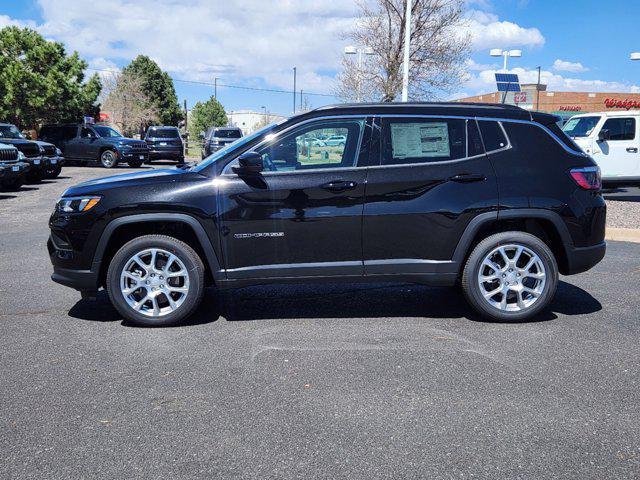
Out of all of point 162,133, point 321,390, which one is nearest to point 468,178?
point 321,390

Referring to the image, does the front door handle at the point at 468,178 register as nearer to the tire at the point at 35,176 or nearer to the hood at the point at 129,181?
the hood at the point at 129,181

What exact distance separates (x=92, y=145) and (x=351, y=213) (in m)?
24.9

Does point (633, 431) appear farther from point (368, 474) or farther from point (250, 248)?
point (250, 248)

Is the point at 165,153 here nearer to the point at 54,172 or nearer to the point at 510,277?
the point at 54,172

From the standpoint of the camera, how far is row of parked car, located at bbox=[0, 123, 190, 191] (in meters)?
17.3

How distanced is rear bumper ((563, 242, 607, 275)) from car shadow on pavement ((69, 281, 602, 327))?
1.62 feet

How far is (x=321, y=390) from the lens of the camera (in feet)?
12.6

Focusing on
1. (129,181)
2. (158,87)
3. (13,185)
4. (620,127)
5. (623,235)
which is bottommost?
(623,235)

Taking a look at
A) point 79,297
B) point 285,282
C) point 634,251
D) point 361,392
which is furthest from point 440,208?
point 634,251

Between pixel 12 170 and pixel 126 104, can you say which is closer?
pixel 12 170

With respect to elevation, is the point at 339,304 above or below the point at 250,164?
below

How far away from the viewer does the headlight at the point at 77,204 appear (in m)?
5.01

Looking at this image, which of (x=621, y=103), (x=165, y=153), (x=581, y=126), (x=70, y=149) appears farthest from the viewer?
(x=621, y=103)

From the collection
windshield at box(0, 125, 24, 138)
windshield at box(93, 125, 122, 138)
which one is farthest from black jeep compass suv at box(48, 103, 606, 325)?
windshield at box(93, 125, 122, 138)
